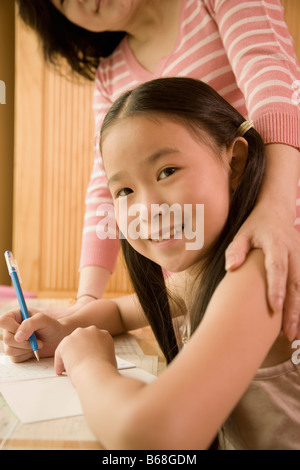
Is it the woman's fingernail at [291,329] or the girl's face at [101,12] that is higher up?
the girl's face at [101,12]

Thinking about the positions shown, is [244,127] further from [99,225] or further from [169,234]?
[99,225]

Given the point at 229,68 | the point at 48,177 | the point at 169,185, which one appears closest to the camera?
the point at 169,185

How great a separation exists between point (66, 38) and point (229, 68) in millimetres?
431

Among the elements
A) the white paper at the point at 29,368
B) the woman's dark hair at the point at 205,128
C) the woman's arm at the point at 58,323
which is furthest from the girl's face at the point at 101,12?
the white paper at the point at 29,368

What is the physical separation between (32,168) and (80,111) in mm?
354

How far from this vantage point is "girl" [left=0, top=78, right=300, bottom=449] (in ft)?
1.14

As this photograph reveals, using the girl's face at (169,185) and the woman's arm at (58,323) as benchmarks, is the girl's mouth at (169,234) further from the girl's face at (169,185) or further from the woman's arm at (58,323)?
the woman's arm at (58,323)

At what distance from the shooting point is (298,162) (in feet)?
2.01

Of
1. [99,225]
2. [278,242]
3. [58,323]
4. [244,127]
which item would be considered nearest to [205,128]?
[244,127]

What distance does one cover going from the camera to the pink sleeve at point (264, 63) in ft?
2.05

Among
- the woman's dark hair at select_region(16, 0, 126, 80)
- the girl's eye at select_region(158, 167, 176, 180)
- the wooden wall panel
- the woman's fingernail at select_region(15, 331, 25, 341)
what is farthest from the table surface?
the wooden wall panel

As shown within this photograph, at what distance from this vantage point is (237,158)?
646 mm

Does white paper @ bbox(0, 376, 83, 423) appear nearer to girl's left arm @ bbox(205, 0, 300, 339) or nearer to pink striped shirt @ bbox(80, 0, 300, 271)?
girl's left arm @ bbox(205, 0, 300, 339)

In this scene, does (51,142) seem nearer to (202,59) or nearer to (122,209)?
(202,59)
